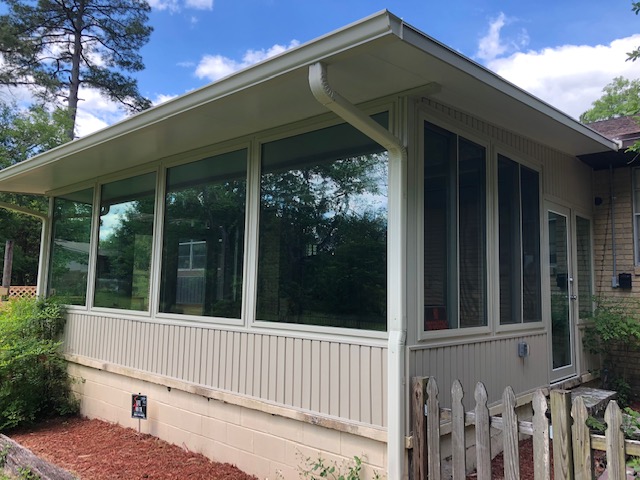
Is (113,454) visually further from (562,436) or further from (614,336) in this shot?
(614,336)

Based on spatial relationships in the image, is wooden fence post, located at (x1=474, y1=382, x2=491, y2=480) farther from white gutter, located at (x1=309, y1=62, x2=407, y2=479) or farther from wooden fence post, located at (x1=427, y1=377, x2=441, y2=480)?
white gutter, located at (x1=309, y1=62, x2=407, y2=479)

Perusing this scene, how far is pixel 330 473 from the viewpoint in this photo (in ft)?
10.4

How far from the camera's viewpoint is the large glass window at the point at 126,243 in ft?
17.0

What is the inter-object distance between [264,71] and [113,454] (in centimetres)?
351

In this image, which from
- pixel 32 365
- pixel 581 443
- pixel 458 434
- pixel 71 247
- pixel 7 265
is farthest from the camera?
pixel 7 265

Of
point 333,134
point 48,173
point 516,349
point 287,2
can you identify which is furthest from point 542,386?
point 287,2

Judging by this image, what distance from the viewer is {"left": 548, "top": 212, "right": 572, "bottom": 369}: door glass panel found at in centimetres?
469

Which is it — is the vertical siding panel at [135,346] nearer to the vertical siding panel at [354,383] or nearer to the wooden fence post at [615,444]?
the vertical siding panel at [354,383]

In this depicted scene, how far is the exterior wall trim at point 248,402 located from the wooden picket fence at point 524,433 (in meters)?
0.28

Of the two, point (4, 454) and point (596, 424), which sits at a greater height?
point (596, 424)

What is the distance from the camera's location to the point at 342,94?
3.23 meters

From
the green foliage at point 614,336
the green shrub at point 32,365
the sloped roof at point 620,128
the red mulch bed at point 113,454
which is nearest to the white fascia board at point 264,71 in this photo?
the green shrub at point 32,365

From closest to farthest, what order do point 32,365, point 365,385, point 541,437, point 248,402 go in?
1. point 541,437
2. point 365,385
3. point 248,402
4. point 32,365

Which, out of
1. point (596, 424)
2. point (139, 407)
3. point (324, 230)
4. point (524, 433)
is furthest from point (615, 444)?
point (139, 407)
